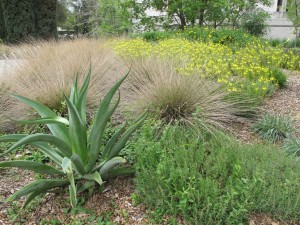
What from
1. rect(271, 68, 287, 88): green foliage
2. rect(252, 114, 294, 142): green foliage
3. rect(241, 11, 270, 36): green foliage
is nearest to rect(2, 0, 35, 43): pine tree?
rect(271, 68, 287, 88): green foliage

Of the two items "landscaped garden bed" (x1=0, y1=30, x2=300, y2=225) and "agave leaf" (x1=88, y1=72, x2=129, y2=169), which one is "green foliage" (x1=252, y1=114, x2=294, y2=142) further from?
"agave leaf" (x1=88, y1=72, x2=129, y2=169)

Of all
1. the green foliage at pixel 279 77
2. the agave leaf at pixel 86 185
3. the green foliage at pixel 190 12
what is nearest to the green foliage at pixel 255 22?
the green foliage at pixel 190 12

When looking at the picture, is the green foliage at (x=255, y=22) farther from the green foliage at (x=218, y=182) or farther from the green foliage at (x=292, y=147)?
the green foliage at (x=218, y=182)

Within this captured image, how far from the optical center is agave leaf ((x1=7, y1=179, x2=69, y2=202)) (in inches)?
102

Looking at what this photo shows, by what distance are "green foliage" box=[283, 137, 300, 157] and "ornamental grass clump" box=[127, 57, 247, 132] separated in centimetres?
73

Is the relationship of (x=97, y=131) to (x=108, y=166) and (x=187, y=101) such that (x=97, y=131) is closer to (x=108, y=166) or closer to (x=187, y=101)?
(x=108, y=166)

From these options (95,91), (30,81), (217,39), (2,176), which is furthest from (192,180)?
(217,39)

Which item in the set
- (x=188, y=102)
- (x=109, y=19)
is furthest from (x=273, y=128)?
(x=109, y=19)

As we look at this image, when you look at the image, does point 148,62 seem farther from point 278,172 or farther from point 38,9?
point 38,9

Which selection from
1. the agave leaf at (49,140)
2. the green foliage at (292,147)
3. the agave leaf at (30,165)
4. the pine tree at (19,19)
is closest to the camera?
the agave leaf at (49,140)

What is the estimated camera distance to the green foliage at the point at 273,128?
3.79 m

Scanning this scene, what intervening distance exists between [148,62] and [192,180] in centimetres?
291

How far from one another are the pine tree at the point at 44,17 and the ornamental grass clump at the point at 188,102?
30.9 ft

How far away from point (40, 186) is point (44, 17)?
11195mm
